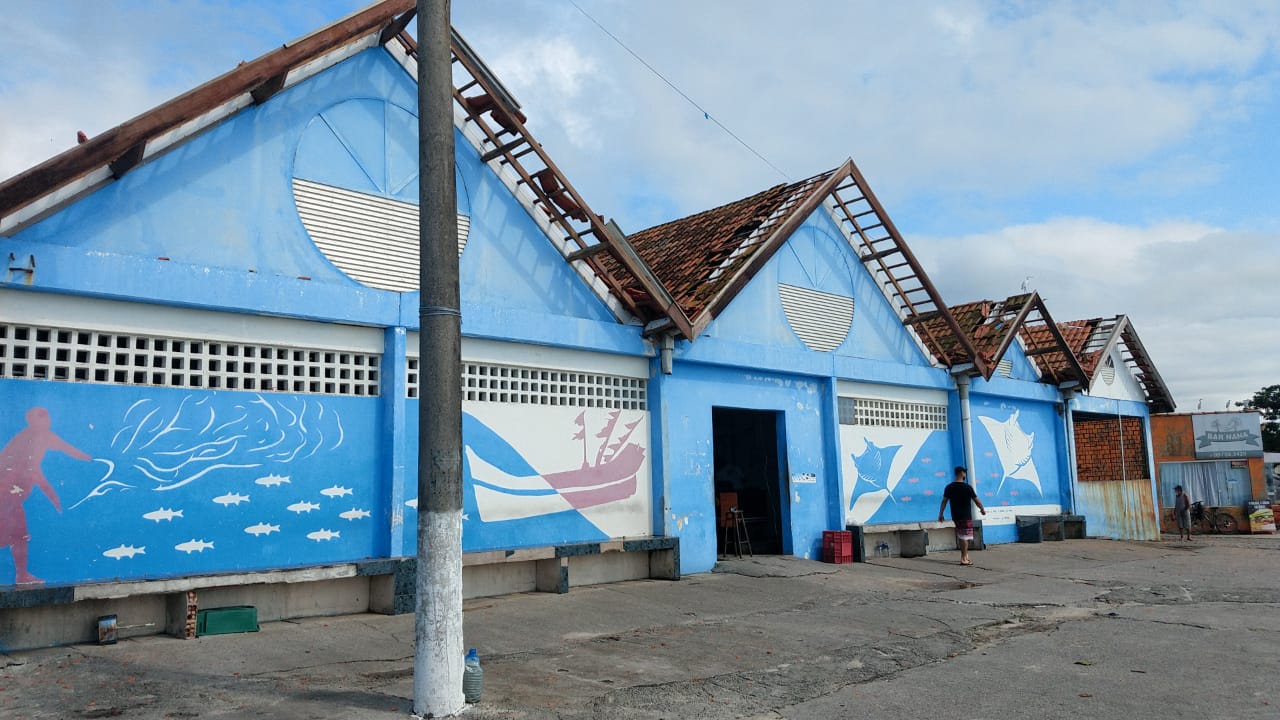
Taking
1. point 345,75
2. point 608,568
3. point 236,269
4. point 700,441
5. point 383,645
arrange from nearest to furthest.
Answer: point 383,645, point 236,269, point 345,75, point 608,568, point 700,441

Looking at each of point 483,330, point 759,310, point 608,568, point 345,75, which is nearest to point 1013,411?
point 759,310

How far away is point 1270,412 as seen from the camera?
53.6m

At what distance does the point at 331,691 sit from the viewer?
630 cm

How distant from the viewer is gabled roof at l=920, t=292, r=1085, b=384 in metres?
17.3

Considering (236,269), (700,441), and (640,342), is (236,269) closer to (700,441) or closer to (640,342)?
(640,342)

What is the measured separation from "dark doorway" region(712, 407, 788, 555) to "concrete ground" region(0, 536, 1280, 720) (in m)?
3.73

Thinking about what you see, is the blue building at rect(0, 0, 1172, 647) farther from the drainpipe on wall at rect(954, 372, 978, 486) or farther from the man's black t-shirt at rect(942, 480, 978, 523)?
the drainpipe on wall at rect(954, 372, 978, 486)

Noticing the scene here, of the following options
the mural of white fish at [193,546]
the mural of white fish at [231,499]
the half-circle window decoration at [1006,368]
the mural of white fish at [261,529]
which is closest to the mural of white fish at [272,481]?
the mural of white fish at [231,499]

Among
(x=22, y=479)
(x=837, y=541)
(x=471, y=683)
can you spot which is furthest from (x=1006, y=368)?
(x=22, y=479)

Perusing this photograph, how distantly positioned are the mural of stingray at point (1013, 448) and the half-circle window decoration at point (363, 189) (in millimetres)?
12401

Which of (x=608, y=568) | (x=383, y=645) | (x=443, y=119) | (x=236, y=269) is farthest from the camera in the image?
(x=608, y=568)

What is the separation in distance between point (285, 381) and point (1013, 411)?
Result: 1511 centimetres

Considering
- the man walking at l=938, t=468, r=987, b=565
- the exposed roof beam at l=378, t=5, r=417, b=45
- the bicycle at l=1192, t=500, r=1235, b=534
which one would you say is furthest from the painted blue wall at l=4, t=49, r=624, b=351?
the bicycle at l=1192, t=500, r=1235, b=534

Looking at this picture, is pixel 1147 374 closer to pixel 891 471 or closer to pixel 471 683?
pixel 891 471
